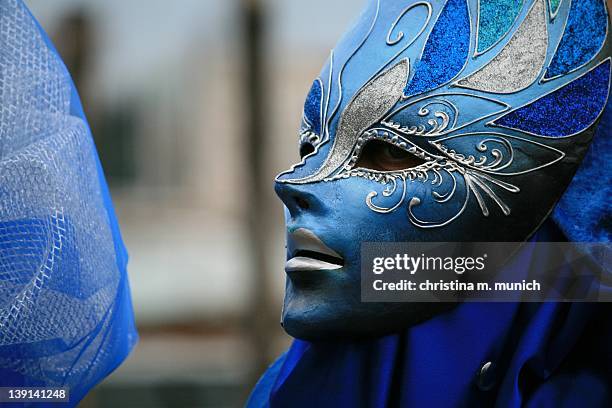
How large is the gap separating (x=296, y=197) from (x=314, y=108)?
214 millimetres

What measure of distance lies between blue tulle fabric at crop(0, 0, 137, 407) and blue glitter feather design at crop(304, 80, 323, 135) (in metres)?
0.49

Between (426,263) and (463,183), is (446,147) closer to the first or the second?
(463,183)

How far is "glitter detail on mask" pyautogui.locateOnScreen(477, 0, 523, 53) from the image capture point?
226 cm

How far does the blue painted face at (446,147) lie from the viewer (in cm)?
222

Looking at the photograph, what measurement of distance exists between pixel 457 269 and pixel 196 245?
7.88m

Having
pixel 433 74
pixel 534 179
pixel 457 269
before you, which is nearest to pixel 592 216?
pixel 534 179

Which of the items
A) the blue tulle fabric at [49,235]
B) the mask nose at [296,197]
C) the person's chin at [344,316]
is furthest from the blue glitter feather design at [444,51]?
the blue tulle fabric at [49,235]

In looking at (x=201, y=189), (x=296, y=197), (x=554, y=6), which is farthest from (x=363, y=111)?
(x=201, y=189)

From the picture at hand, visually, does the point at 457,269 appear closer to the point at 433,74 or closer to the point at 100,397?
the point at 433,74

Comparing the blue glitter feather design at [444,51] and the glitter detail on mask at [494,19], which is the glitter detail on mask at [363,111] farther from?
the glitter detail on mask at [494,19]

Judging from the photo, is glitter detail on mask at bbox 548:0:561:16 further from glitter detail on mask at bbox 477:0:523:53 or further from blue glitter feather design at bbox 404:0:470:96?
blue glitter feather design at bbox 404:0:470:96

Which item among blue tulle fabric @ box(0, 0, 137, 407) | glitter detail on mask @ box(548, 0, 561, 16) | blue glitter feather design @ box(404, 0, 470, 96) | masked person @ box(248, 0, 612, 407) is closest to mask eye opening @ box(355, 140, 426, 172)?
masked person @ box(248, 0, 612, 407)

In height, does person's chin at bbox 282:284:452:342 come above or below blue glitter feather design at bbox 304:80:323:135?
below

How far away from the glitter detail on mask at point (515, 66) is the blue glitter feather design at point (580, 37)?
0.03 metres
